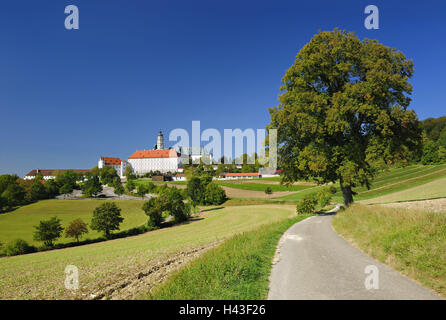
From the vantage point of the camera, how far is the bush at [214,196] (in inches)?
2872

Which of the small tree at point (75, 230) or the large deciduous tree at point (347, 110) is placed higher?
the large deciduous tree at point (347, 110)

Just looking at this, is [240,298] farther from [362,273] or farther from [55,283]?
[55,283]

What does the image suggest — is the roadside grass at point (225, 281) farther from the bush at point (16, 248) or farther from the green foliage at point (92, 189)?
the green foliage at point (92, 189)

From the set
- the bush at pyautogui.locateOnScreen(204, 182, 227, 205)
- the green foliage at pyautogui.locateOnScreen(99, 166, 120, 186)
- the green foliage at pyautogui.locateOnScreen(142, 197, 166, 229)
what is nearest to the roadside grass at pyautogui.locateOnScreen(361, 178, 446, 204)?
the green foliage at pyautogui.locateOnScreen(142, 197, 166, 229)

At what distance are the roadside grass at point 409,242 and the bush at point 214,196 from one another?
6346 cm

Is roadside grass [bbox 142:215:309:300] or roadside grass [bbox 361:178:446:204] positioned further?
roadside grass [bbox 361:178:446:204]

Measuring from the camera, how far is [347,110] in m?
14.8

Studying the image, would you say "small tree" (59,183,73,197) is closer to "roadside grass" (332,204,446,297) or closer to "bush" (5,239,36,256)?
"bush" (5,239,36,256)

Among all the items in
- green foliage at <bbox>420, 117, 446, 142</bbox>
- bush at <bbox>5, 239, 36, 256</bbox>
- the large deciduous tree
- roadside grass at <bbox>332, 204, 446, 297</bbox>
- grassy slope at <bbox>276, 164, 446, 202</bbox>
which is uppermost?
→ green foliage at <bbox>420, 117, 446, 142</bbox>

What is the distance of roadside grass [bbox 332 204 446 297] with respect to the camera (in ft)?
17.7

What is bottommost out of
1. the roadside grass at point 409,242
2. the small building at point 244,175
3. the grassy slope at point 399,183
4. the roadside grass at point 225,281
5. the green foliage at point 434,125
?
the small building at point 244,175

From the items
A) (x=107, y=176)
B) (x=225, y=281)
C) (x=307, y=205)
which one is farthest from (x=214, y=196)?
(x=107, y=176)

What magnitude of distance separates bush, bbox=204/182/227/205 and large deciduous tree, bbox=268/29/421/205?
56908mm

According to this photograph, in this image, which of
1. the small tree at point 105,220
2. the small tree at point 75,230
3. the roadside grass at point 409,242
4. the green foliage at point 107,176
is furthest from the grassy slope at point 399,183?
the green foliage at point 107,176
